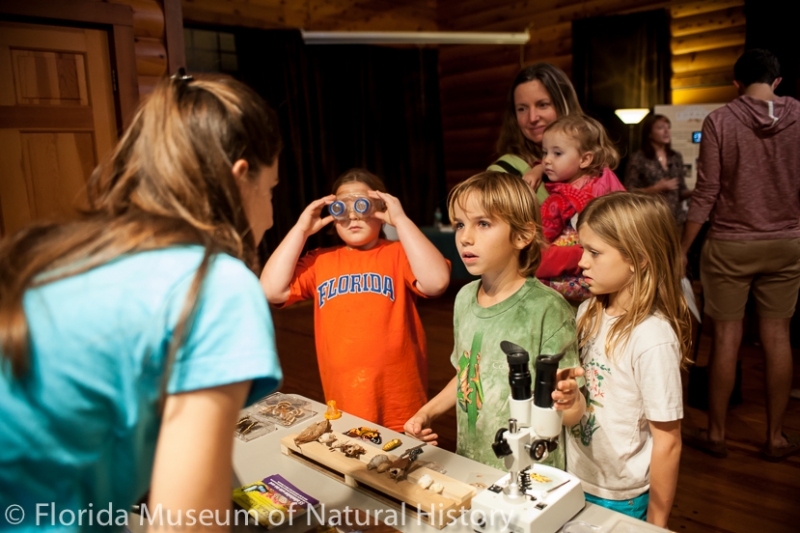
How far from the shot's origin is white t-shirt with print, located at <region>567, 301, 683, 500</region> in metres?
1.45

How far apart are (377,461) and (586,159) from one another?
1394 mm

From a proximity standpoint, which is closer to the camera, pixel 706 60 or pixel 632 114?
pixel 706 60

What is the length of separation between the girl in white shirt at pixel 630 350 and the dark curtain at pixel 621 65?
16.8 ft

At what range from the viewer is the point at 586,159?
2219 millimetres

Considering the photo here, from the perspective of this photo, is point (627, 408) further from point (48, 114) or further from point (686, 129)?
point (686, 129)

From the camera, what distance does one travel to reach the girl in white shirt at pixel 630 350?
1.47 metres

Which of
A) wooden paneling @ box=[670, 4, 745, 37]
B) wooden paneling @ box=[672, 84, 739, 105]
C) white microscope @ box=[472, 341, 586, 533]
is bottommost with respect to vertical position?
white microscope @ box=[472, 341, 586, 533]

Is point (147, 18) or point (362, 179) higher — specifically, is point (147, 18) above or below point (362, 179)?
above

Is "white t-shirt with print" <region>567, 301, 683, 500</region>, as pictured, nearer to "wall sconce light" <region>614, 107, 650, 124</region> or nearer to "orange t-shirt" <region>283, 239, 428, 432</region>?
"orange t-shirt" <region>283, 239, 428, 432</region>

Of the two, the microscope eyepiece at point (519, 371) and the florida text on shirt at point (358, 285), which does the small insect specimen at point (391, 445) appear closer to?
the microscope eyepiece at point (519, 371)

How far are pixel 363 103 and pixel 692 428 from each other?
545 cm

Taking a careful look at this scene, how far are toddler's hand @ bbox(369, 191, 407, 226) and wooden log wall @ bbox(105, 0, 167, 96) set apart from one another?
8.15 feet

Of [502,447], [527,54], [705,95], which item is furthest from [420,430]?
[527,54]

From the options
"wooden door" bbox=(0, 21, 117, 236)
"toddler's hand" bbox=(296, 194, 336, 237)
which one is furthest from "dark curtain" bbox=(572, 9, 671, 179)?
"toddler's hand" bbox=(296, 194, 336, 237)
